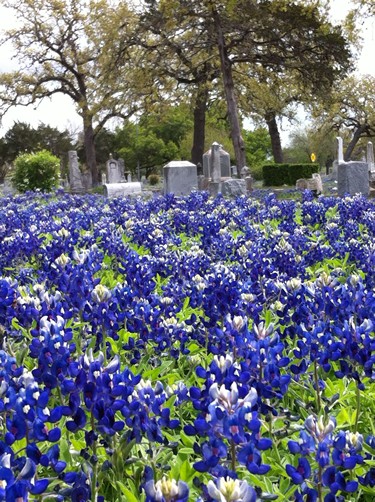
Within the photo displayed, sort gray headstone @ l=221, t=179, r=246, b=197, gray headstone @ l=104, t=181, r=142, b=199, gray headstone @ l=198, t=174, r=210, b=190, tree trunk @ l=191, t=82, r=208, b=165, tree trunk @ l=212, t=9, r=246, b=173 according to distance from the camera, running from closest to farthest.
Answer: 1. gray headstone @ l=221, t=179, r=246, b=197
2. gray headstone @ l=104, t=181, r=142, b=199
3. gray headstone @ l=198, t=174, r=210, b=190
4. tree trunk @ l=212, t=9, r=246, b=173
5. tree trunk @ l=191, t=82, r=208, b=165

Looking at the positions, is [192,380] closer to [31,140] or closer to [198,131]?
Answer: [198,131]

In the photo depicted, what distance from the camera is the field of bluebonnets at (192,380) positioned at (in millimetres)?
1838

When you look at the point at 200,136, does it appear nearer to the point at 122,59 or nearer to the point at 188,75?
the point at 188,75

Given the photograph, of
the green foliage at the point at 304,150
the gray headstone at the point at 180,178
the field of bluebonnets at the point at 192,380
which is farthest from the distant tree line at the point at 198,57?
the green foliage at the point at 304,150

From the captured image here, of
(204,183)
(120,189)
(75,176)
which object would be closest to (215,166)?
(204,183)

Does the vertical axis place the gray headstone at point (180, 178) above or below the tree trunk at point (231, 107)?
below

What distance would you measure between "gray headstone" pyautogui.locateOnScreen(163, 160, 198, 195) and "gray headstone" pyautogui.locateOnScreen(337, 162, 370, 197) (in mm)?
4552

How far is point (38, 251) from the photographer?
6969mm

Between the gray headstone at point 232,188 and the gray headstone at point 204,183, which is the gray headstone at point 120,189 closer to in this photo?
the gray headstone at point 204,183

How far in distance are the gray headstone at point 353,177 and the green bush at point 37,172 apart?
13921mm

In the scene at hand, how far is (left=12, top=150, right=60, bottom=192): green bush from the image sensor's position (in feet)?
86.7

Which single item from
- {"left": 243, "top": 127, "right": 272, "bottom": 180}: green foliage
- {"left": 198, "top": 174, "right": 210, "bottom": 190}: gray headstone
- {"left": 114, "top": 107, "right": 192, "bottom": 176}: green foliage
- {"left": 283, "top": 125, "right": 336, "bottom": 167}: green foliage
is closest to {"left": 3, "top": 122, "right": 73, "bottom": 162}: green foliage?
{"left": 114, "top": 107, "right": 192, "bottom": 176}: green foliage

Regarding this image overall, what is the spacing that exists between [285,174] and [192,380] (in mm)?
29566

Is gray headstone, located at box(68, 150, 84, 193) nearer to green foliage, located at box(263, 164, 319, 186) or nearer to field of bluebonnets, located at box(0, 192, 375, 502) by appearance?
green foliage, located at box(263, 164, 319, 186)
